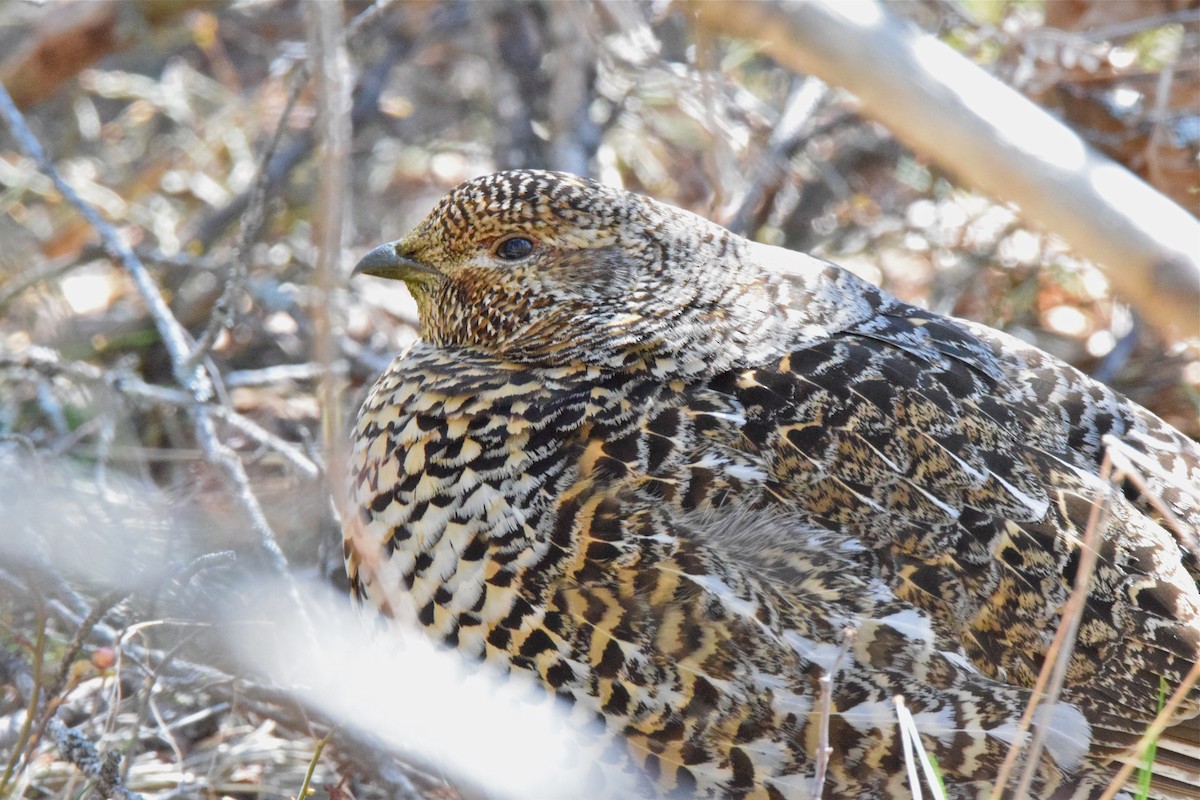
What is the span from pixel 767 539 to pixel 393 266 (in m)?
1.27

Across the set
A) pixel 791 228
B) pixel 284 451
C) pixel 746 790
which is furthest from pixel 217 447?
pixel 791 228

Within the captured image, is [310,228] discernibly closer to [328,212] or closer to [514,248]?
[514,248]

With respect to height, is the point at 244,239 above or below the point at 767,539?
above

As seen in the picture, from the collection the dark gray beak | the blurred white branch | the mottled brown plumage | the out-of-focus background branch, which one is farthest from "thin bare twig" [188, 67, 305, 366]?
the blurred white branch

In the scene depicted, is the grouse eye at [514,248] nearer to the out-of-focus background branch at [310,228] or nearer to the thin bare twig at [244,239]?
the out-of-focus background branch at [310,228]

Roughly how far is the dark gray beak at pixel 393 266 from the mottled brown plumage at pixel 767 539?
0.31 metres

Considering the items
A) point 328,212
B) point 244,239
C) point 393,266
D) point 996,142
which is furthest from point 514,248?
point 328,212

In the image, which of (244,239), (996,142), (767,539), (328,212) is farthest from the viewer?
(244,239)

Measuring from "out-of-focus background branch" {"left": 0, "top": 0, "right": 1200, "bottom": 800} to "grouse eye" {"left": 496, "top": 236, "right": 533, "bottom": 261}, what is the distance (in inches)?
20.1

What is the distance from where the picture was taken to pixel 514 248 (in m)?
3.28

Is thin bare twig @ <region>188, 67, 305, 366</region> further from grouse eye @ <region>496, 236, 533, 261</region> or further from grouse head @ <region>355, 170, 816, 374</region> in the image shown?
grouse eye @ <region>496, 236, 533, 261</region>

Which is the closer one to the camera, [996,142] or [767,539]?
[996,142]

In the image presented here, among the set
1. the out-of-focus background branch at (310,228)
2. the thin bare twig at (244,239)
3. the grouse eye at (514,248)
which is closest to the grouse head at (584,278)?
the grouse eye at (514,248)

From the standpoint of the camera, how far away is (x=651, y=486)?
280 cm
